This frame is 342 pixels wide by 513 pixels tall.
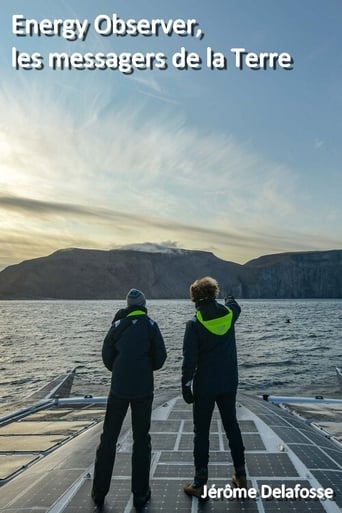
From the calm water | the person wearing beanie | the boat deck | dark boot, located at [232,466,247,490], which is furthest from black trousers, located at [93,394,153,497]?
the calm water

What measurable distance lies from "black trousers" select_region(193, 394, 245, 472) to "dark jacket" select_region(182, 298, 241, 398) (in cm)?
11

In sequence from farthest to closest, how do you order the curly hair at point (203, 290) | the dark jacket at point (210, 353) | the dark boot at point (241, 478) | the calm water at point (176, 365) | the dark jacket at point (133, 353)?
the calm water at point (176, 365)
the dark boot at point (241, 478)
the curly hair at point (203, 290)
the dark jacket at point (210, 353)
the dark jacket at point (133, 353)

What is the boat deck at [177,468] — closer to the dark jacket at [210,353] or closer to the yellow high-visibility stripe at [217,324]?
the dark jacket at [210,353]

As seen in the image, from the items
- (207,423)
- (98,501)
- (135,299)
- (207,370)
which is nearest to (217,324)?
(207,370)

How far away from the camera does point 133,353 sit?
17.5 ft

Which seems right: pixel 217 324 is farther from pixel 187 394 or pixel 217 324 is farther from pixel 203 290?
pixel 187 394

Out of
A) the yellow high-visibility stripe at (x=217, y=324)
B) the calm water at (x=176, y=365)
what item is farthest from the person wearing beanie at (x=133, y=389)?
the calm water at (x=176, y=365)

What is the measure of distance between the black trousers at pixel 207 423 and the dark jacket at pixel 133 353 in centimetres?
65

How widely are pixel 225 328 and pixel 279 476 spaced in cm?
249

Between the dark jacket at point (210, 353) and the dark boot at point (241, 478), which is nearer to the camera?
the dark jacket at point (210, 353)

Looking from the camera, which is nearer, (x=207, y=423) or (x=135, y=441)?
(x=135, y=441)

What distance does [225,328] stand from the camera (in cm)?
556

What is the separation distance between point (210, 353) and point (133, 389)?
100cm

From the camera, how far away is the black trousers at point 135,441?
533cm
